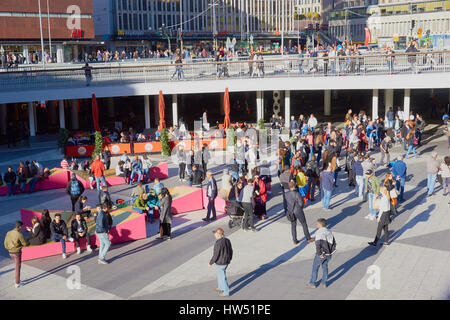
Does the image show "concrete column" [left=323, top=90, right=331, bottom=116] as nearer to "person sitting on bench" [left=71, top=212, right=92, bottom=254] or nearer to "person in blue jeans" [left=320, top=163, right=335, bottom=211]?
"person in blue jeans" [left=320, top=163, right=335, bottom=211]

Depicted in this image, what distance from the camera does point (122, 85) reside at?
103 feet

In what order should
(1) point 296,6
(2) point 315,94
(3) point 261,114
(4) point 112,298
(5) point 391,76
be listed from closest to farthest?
(4) point 112,298 < (5) point 391,76 < (3) point 261,114 < (2) point 315,94 < (1) point 296,6

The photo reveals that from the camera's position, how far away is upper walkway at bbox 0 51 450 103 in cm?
2897

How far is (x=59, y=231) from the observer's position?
1381 centimetres

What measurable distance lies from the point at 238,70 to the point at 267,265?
20.6 m

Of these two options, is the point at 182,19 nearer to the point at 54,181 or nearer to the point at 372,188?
the point at 54,181

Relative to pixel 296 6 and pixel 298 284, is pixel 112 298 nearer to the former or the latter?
pixel 298 284

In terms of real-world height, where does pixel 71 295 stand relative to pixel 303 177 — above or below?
below

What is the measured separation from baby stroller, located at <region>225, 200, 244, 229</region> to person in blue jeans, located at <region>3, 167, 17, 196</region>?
8933 mm

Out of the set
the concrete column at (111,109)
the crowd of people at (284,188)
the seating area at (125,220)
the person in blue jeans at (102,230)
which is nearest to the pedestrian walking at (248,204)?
the crowd of people at (284,188)

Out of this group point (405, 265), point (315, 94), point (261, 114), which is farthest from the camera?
point (315, 94)

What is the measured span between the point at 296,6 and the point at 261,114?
4574 inches

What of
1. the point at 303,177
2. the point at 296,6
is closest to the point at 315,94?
the point at 303,177

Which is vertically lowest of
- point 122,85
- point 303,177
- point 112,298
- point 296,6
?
point 112,298
